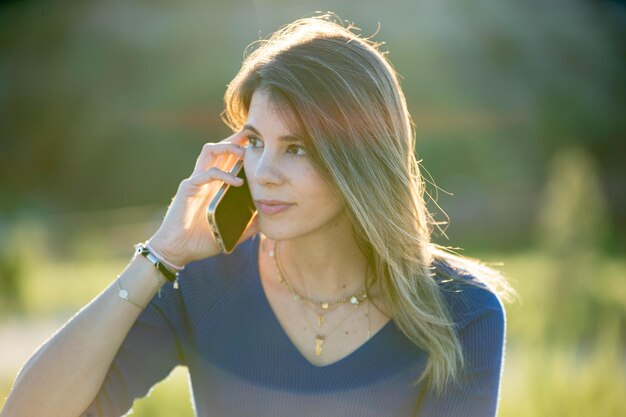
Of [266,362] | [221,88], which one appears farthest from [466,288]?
[221,88]

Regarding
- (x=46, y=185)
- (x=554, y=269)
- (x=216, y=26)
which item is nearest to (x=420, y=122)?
(x=216, y=26)

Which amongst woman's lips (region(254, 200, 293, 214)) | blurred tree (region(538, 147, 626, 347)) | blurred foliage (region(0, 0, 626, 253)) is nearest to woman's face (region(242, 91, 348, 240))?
woman's lips (region(254, 200, 293, 214))

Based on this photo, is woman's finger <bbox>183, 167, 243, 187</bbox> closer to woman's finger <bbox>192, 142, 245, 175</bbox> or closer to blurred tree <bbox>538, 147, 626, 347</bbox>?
woman's finger <bbox>192, 142, 245, 175</bbox>

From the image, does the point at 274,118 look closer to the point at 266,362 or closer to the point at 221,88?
the point at 266,362

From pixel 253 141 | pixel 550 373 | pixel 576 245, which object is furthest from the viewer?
pixel 576 245

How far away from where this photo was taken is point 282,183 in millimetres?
2592

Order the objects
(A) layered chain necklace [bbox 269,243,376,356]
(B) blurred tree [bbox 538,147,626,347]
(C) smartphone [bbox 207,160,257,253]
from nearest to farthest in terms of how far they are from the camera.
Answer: (C) smartphone [bbox 207,160,257,253], (A) layered chain necklace [bbox 269,243,376,356], (B) blurred tree [bbox 538,147,626,347]

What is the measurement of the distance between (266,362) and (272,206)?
0.50 metres

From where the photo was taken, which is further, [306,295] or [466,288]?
[306,295]

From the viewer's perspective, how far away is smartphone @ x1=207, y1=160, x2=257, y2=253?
269 centimetres

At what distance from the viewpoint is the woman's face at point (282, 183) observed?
2.59m

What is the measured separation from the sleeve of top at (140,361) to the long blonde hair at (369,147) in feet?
2.28

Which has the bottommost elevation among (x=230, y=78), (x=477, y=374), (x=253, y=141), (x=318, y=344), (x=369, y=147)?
(x=230, y=78)

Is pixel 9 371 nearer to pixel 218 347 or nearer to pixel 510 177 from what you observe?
pixel 218 347
